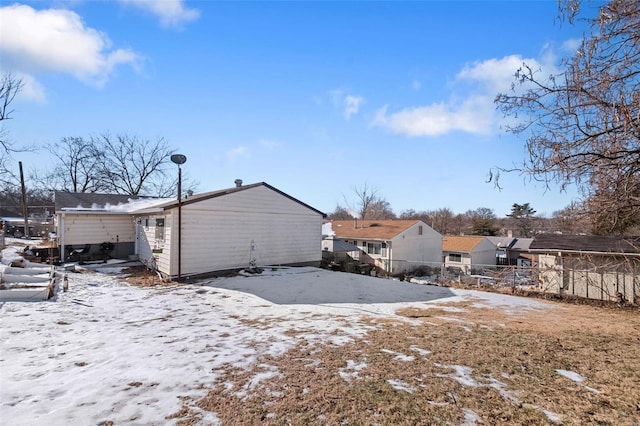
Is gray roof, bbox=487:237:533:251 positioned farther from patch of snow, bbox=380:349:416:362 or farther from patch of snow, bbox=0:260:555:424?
patch of snow, bbox=380:349:416:362

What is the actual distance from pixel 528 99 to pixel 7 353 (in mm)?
8148

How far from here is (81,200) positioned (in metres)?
16.9

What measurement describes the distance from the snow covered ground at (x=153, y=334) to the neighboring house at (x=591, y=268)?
2220mm

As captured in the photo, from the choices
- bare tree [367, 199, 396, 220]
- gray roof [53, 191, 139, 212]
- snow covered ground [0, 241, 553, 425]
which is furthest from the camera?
bare tree [367, 199, 396, 220]

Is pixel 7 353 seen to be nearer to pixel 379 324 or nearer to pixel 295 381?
pixel 295 381

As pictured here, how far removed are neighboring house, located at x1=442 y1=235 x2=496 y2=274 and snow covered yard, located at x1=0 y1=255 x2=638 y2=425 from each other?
25.0m

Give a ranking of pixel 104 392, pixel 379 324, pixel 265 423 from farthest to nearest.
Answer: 1. pixel 379 324
2. pixel 104 392
3. pixel 265 423

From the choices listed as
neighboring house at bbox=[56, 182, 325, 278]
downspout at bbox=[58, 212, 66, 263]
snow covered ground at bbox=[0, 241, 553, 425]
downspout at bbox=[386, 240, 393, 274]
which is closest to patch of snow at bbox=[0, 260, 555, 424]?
snow covered ground at bbox=[0, 241, 553, 425]

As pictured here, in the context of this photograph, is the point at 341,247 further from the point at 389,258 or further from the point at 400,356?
the point at 400,356

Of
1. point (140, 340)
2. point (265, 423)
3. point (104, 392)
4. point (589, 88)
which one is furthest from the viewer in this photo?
point (140, 340)

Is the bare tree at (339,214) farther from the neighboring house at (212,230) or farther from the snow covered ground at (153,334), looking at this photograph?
the snow covered ground at (153,334)

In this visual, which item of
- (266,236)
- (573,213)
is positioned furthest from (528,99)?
(266,236)

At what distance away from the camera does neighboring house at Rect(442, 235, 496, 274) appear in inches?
1253

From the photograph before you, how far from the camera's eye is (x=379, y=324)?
6785 millimetres
